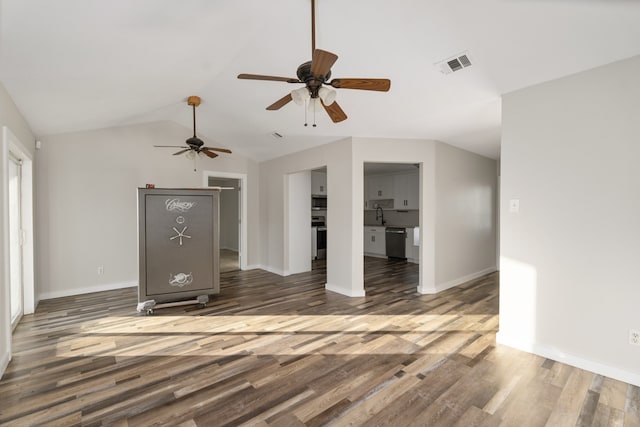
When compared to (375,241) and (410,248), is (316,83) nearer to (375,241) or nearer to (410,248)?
(410,248)

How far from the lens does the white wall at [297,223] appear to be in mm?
5910

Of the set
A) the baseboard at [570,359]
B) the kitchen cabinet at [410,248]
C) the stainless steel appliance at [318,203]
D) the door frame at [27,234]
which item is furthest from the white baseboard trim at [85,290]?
the kitchen cabinet at [410,248]

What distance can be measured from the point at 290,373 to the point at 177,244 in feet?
8.15

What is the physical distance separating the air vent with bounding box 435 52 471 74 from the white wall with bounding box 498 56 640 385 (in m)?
0.63

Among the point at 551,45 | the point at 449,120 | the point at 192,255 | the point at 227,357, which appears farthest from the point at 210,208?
the point at 551,45

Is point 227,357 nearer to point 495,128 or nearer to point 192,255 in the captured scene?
point 192,255

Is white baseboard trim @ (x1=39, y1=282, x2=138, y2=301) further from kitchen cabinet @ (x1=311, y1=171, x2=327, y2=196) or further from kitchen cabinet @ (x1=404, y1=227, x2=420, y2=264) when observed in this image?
kitchen cabinet @ (x1=404, y1=227, x2=420, y2=264)

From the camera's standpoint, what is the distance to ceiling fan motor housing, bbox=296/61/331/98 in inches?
82.0

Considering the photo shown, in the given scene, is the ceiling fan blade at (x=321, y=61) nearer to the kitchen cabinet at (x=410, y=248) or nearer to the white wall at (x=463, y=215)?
the white wall at (x=463, y=215)

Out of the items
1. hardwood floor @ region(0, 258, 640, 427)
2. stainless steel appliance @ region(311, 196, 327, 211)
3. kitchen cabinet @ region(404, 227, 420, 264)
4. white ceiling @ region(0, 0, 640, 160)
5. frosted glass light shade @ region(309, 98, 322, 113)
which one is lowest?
hardwood floor @ region(0, 258, 640, 427)

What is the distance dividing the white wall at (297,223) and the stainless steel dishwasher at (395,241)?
2.50m

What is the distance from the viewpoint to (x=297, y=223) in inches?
238

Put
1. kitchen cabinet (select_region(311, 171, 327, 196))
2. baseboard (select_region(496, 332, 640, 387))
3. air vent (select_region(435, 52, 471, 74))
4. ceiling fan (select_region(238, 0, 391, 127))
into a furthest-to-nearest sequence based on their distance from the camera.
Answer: kitchen cabinet (select_region(311, 171, 327, 196))
air vent (select_region(435, 52, 471, 74))
baseboard (select_region(496, 332, 640, 387))
ceiling fan (select_region(238, 0, 391, 127))

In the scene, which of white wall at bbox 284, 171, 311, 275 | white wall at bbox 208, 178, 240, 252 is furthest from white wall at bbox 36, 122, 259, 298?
white wall at bbox 208, 178, 240, 252
